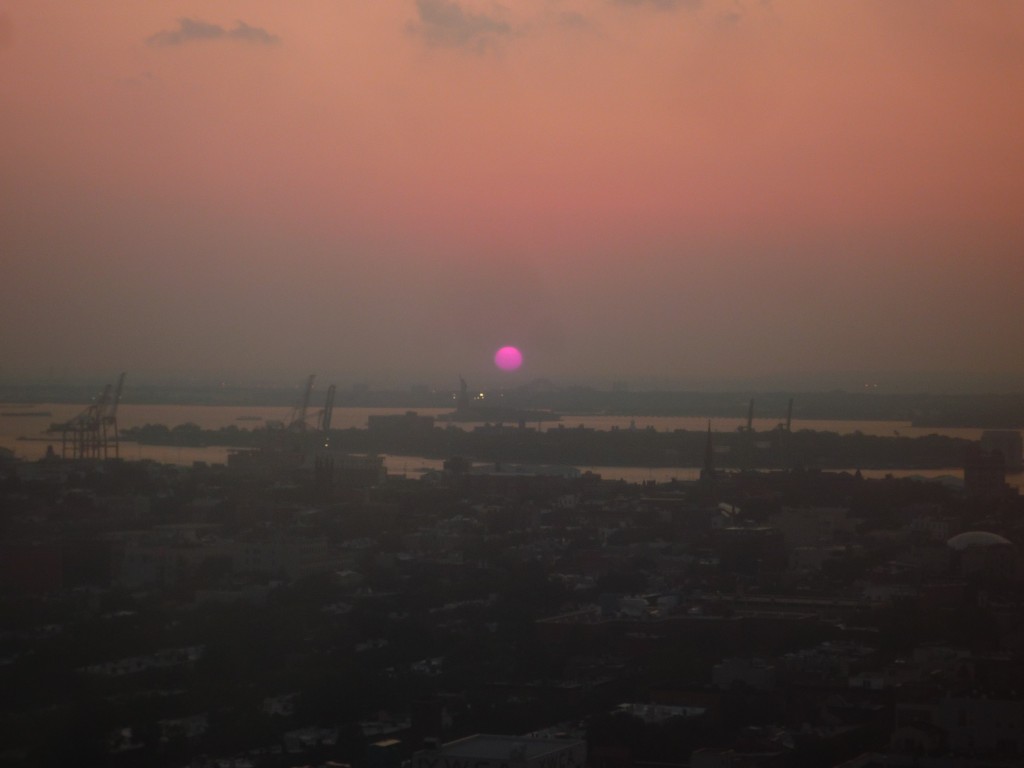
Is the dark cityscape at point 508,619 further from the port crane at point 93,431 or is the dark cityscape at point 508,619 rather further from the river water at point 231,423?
the river water at point 231,423

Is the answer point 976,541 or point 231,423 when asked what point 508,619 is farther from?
point 231,423

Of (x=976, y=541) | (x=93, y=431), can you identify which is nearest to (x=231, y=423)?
(x=93, y=431)

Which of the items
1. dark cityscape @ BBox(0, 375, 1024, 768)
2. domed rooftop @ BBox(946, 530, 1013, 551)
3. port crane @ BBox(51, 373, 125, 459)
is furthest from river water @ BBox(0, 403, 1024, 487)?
domed rooftop @ BBox(946, 530, 1013, 551)

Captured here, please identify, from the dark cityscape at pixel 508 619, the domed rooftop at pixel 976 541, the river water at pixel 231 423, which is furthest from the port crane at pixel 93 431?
the domed rooftop at pixel 976 541

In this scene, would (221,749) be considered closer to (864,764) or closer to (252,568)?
→ (864,764)

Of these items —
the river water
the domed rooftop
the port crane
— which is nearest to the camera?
the domed rooftop

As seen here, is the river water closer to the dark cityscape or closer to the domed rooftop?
the dark cityscape

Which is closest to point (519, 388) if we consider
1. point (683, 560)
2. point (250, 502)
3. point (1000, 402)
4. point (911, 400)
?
point (911, 400)
